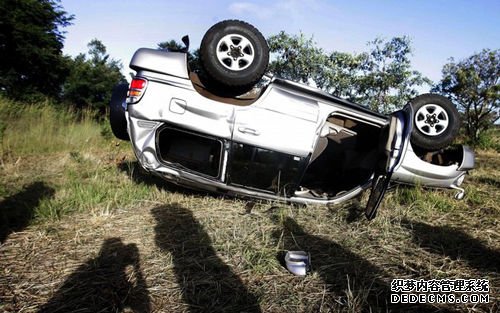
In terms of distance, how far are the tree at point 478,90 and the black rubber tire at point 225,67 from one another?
1457 cm

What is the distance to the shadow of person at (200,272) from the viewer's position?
6.38 ft

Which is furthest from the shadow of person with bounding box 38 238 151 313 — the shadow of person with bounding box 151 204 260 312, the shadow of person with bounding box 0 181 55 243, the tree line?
the tree line

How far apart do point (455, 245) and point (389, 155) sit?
961mm

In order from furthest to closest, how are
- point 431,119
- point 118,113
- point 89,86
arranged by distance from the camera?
point 89,86 < point 431,119 < point 118,113

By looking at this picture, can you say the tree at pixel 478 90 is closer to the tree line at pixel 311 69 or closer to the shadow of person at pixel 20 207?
the tree line at pixel 311 69

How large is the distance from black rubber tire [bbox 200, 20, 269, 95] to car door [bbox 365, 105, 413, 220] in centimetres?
145

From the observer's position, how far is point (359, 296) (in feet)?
6.49

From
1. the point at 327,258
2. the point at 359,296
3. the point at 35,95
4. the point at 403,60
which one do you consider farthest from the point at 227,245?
the point at 403,60

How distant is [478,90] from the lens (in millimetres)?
14906

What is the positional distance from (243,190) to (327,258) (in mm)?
1253

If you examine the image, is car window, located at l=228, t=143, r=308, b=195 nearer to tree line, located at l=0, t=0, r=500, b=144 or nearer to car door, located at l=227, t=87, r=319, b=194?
car door, located at l=227, t=87, r=319, b=194

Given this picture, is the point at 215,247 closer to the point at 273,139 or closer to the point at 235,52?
the point at 273,139

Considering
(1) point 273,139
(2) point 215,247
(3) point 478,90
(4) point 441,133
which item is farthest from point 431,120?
(3) point 478,90

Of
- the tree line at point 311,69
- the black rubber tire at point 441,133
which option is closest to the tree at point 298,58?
the tree line at point 311,69
